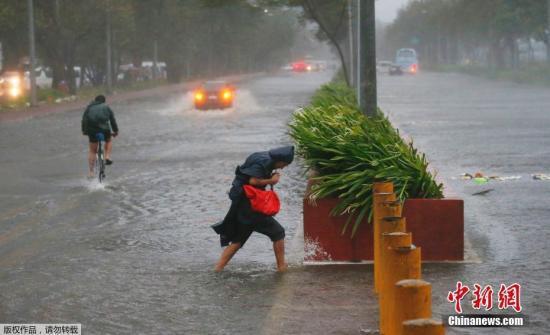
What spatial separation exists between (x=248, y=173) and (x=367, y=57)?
7.74 m

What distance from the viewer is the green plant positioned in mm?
10969

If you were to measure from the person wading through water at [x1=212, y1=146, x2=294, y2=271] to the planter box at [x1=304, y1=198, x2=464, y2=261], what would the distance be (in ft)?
1.39

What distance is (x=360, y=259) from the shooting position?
10969mm

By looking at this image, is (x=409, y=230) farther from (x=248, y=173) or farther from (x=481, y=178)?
(x=481, y=178)

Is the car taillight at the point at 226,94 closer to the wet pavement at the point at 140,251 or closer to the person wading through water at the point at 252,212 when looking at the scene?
the wet pavement at the point at 140,251

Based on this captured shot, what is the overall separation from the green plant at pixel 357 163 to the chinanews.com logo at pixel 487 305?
1.64 m

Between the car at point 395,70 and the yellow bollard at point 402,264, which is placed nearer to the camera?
the yellow bollard at point 402,264

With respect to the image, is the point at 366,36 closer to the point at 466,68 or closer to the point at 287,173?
the point at 287,173

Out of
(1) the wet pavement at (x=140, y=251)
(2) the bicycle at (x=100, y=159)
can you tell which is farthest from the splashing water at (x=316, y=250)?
(2) the bicycle at (x=100, y=159)

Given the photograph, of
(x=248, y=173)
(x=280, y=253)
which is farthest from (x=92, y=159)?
(x=280, y=253)

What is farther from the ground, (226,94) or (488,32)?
(488,32)

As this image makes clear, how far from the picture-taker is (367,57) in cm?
1791

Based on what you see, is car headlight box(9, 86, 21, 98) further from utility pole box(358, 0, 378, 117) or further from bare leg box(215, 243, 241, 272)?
bare leg box(215, 243, 241, 272)

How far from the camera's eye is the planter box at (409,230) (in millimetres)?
10875
